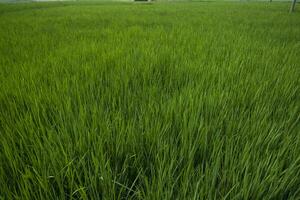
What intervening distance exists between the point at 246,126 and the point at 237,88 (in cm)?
32

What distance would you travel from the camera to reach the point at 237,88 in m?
0.86

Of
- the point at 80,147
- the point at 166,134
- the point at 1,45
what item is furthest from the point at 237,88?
the point at 1,45

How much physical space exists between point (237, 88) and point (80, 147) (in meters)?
0.69

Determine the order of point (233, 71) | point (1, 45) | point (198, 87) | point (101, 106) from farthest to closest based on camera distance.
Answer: point (1, 45), point (233, 71), point (198, 87), point (101, 106)

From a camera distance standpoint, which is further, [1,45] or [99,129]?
[1,45]

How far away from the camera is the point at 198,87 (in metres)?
0.82

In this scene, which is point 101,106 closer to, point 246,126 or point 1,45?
point 246,126

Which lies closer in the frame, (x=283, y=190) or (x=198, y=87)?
(x=283, y=190)

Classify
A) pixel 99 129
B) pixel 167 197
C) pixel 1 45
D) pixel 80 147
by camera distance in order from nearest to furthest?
pixel 167 197 → pixel 80 147 → pixel 99 129 → pixel 1 45

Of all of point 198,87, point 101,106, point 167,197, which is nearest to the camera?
point 167,197

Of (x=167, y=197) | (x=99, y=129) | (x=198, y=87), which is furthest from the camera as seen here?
(x=198, y=87)

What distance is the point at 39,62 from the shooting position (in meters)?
1.22

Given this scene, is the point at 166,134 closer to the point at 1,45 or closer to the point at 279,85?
the point at 279,85

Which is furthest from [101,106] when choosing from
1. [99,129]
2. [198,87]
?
[198,87]
